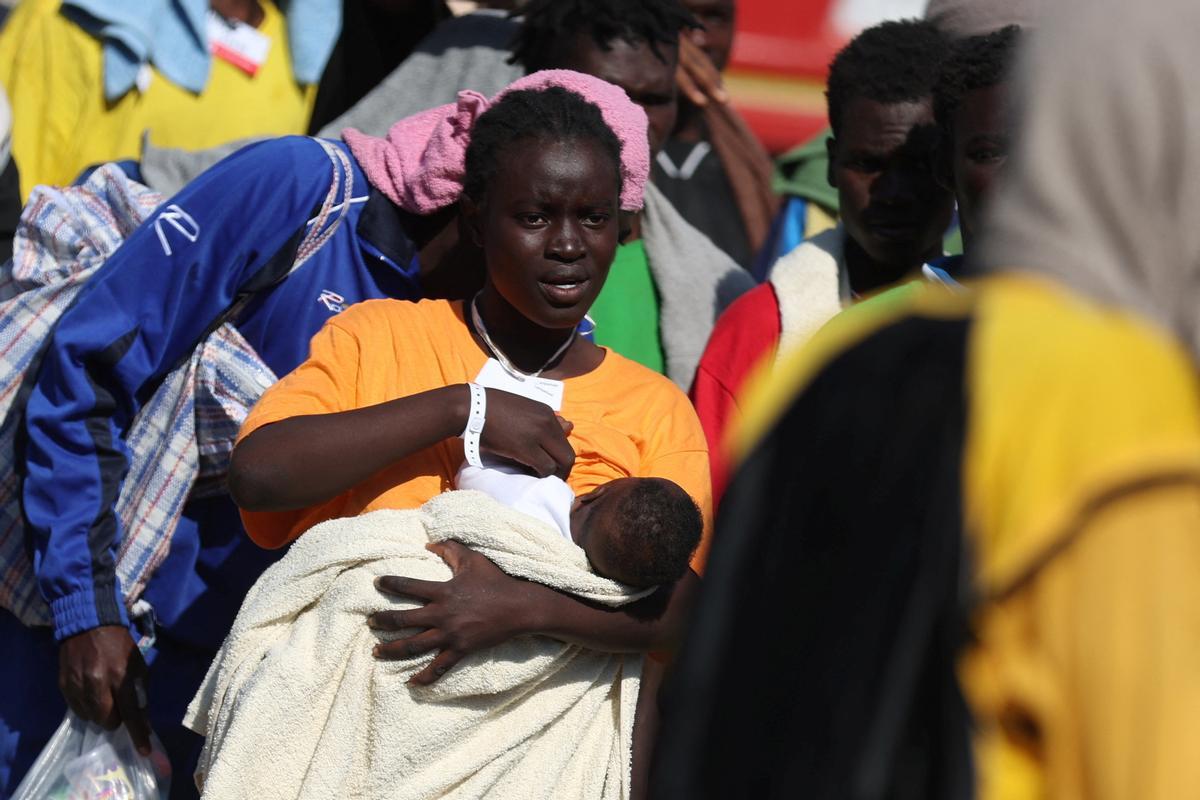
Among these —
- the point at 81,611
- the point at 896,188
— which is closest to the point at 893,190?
the point at 896,188

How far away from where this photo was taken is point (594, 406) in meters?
3.17

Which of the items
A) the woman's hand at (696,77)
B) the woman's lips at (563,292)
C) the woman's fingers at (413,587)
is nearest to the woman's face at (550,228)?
the woman's lips at (563,292)

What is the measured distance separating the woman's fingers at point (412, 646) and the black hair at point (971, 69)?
171 cm

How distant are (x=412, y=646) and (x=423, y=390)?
20.8 inches

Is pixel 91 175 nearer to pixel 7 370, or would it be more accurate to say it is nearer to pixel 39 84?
pixel 7 370

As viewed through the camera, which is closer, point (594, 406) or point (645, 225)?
point (594, 406)

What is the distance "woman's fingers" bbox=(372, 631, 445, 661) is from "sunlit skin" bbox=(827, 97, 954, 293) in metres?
1.86

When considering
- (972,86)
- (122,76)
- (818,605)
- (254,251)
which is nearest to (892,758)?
(818,605)

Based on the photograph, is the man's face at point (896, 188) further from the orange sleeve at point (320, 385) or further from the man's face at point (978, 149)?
the orange sleeve at point (320, 385)

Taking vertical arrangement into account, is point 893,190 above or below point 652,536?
above

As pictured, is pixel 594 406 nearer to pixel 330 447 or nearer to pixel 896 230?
pixel 330 447

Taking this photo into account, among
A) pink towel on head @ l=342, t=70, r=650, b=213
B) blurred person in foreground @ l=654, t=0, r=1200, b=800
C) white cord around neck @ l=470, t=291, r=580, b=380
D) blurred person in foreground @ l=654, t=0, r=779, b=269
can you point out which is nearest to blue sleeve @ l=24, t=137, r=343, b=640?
pink towel on head @ l=342, t=70, r=650, b=213

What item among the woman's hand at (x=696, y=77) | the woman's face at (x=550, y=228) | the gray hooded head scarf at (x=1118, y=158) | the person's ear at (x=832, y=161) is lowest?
the gray hooded head scarf at (x=1118, y=158)

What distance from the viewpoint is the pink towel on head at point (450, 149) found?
11.3 feet
